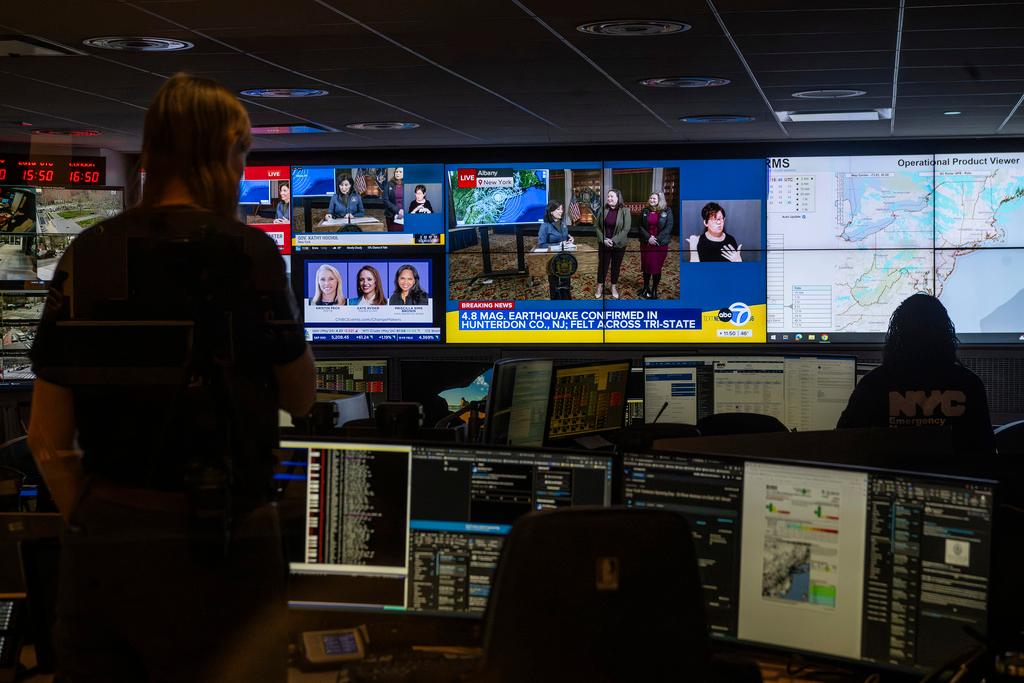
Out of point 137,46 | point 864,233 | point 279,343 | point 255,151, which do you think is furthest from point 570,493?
point 255,151

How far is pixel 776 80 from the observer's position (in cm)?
571

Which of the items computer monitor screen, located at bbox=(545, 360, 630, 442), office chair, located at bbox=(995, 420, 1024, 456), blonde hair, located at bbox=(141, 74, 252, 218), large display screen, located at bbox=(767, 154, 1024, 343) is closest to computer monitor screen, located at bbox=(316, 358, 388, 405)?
computer monitor screen, located at bbox=(545, 360, 630, 442)

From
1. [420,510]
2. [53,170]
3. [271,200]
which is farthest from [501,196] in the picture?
[420,510]

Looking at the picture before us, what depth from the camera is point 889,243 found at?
26.7ft

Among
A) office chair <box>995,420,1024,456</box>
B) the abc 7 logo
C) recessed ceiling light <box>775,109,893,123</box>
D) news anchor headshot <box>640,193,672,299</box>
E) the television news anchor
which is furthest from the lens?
news anchor headshot <box>640,193,672,299</box>

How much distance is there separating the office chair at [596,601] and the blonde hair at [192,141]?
0.65m

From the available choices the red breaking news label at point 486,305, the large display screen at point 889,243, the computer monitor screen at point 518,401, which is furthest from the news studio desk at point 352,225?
the computer monitor screen at point 518,401

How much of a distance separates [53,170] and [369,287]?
2724 millimetres

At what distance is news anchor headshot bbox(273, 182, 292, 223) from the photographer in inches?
347

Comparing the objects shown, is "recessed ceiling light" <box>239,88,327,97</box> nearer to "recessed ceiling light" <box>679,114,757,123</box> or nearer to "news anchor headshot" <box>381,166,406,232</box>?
"recessed ceiling light" <box>679,114,757,123</box>

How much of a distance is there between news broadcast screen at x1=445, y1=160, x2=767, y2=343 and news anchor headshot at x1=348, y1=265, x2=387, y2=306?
55cm

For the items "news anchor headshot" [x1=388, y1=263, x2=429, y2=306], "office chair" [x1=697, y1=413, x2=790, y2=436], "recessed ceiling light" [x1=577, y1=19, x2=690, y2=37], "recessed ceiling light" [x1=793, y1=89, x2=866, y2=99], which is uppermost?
"recessed ceiling light" [x1=793, y1=89, x2=866, y2=99]

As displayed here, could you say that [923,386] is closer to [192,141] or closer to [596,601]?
[596,601]

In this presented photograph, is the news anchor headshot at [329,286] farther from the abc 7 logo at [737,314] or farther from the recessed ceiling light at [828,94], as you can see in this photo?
the recessed ceiling light at [828,94]
